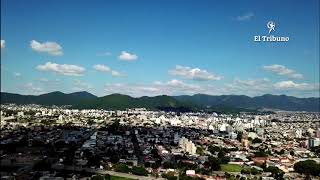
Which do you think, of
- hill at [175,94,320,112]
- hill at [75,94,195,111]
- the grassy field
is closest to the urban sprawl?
the grassy field

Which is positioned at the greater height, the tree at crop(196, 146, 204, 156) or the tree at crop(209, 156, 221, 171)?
the tree at crop(196, 146, 204, 156)

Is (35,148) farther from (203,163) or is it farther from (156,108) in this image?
(156,108)

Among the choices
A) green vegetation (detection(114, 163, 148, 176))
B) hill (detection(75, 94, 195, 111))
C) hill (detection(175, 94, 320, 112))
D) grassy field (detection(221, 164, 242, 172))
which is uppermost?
hill (detection(175, 94, 320, 112))

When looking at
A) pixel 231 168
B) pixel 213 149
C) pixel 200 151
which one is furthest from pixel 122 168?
pixel 213 149

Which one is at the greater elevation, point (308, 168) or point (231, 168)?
point (308, 168)

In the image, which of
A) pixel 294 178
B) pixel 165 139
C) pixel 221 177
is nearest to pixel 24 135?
pixel 165 139

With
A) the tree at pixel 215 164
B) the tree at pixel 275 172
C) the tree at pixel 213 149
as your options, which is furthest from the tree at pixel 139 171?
the tree at pixel 213 149

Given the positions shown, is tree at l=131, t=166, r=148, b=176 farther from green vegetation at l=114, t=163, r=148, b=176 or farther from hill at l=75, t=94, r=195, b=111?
hill at l=75, t=94, r=195, b=111

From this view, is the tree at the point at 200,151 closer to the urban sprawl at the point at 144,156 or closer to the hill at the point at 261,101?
the urban sprawl at the point at 144,156

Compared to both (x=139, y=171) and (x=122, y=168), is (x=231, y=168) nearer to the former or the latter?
(x=139, y=171)

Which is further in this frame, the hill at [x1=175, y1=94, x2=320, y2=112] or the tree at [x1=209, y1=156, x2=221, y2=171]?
the hill at [x1=175, y1=94, x2=320, y2=112]
